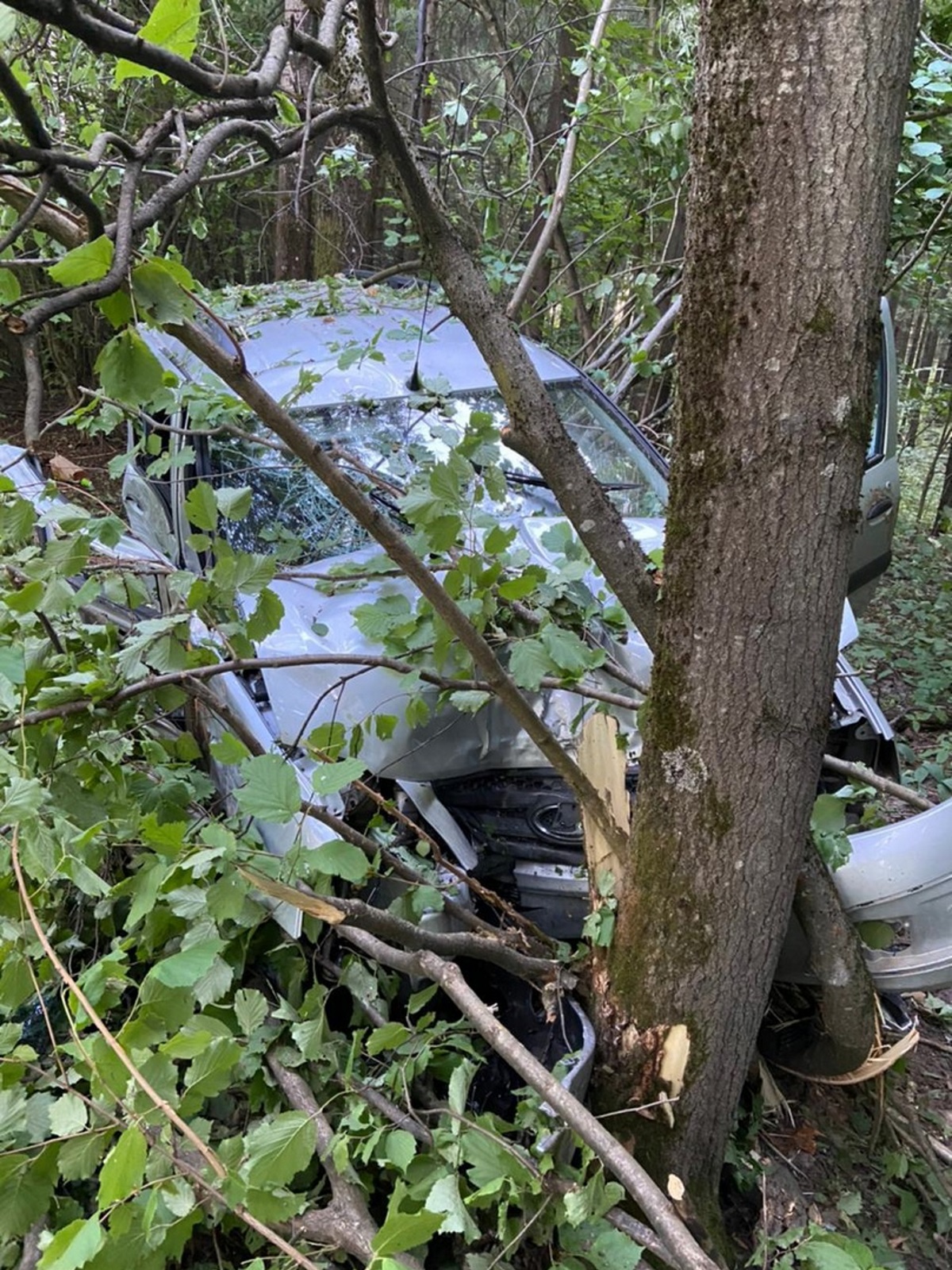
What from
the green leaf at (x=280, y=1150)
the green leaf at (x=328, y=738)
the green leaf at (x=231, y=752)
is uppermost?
the green leaf at (x=231, y=752)

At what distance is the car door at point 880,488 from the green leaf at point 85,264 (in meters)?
3.23

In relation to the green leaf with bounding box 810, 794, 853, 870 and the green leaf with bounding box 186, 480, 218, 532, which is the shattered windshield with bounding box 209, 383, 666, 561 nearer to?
the green leaf with bounding box 186, 480, 218, 532

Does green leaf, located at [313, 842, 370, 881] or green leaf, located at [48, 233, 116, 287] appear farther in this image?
green leaf, located at [313, 842, 370, 881]

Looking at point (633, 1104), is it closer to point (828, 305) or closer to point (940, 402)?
point (828, 305)

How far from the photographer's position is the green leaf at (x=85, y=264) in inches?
40.1

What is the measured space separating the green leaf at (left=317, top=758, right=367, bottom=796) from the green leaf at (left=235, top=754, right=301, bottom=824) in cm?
5

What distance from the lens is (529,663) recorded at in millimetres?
1739

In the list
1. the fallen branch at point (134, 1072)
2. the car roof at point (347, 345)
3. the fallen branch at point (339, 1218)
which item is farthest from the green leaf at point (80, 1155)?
the car roof at point (347, 345)

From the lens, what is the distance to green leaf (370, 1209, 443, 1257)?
1.00 metres

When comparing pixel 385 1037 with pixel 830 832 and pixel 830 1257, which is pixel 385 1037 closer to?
pixel 830 1257

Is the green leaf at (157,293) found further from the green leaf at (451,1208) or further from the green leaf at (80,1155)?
the green leaf at (451,1208)

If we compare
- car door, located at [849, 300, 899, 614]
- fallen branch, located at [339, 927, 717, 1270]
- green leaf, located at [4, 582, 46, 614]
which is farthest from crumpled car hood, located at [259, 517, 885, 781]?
car door, located at [849, 300, 899, 614]

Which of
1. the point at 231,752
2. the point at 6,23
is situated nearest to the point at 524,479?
the point at 231,752

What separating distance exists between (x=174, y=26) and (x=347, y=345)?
80.8 inches
